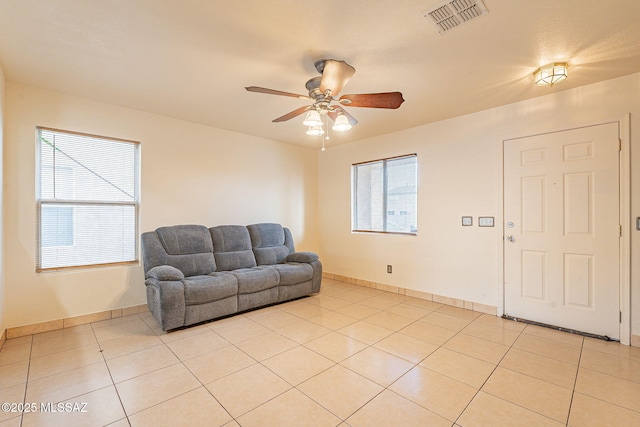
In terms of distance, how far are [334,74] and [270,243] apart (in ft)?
9.50

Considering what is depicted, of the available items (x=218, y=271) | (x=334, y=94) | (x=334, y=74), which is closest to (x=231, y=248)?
(x=218, y=271)

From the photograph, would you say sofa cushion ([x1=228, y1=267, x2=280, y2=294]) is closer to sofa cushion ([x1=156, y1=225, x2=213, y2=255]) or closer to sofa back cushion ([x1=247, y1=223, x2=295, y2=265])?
sofa back cushion ([x1=247, y1=223, x2=295, y2=265])

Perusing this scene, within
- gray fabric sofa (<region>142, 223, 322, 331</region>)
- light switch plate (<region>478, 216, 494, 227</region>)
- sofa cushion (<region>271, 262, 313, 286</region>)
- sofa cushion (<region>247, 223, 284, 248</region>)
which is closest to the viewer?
gray fabric sofa (<region>142, 223, 322, 331</region>)

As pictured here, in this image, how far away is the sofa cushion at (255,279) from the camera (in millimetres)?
3486

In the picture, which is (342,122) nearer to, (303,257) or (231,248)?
(303,257)

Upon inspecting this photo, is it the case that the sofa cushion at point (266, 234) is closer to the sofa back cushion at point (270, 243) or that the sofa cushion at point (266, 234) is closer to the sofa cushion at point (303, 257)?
the sofa back cushion at point (270, 243)

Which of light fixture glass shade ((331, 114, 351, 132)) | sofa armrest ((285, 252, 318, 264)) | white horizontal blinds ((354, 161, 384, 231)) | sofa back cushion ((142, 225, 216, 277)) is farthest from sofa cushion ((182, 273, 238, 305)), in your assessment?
white horizontal blinds ((354, 161, 384, 231))

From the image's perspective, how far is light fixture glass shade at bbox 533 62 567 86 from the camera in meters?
2.43

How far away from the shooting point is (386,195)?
15.5 ft

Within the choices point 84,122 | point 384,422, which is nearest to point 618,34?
point 384,422

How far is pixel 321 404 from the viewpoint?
6.07 ft

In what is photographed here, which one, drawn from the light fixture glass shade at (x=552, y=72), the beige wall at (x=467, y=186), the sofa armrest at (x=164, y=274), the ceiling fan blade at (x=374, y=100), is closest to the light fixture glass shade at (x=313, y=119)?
the ceiling fan blade at (x=374, y=100)

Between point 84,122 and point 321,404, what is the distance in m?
3.77

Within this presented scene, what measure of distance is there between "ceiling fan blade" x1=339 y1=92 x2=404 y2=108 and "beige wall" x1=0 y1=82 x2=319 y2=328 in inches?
104
